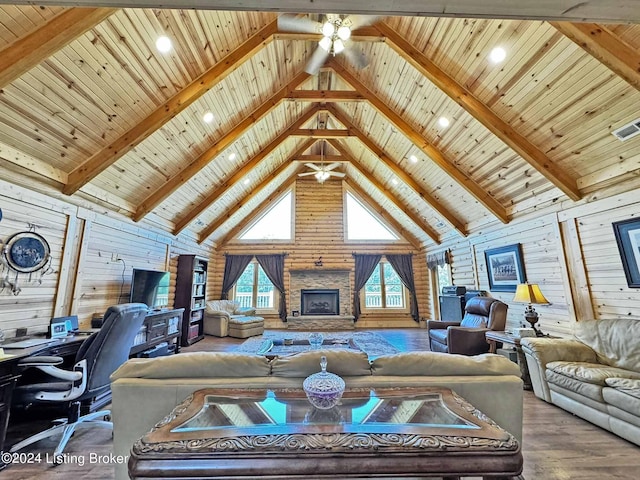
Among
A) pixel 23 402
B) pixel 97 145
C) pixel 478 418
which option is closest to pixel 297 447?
pixel 478 418

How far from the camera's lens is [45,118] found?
273 centimetres

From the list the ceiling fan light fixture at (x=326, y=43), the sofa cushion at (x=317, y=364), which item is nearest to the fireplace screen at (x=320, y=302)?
the ceiling fan light fixture at (x=326, y=43)

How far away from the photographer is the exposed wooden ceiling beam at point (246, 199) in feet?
22.8

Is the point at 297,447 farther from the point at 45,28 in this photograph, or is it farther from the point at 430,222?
the point at 430,222

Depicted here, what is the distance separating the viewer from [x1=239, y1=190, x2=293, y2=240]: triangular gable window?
865 cm

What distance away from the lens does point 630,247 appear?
10.0ft

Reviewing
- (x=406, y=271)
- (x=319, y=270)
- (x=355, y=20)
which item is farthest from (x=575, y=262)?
(x=319, y=270)

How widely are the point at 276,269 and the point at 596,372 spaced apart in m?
7.06

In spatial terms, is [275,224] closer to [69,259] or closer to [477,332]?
[69,259]

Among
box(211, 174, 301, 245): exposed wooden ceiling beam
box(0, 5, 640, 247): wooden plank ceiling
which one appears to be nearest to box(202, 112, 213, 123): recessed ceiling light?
box(0, 5, 640, 247): wooden plank ceiling

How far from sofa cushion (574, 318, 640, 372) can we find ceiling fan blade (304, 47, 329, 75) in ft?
14.5

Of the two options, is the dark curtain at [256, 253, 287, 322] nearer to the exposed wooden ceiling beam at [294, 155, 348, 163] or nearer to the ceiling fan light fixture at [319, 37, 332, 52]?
the exposed wooden ceiling beam at [294, 155, 348, 163]

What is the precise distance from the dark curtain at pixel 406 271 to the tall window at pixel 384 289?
22cm

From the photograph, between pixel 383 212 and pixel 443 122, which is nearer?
pixel 443 122
